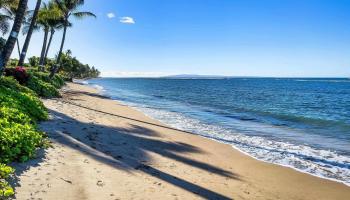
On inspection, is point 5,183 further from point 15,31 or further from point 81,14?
point 81,14

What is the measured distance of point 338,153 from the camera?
14906 millimetres

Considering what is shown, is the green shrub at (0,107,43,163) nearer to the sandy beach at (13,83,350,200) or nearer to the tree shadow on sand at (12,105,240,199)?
the sandy beach at (13,83,350,200)

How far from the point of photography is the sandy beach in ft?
21.6

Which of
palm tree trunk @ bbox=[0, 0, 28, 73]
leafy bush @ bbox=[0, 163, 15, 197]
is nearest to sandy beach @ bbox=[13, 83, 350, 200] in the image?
leafy bush @ bbox=[0, 163, 15, 197]

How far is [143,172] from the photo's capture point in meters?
8.60

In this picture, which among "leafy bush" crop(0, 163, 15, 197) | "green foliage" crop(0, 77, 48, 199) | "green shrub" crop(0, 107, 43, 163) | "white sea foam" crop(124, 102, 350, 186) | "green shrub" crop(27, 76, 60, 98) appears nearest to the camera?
"leafy bush" crop(0, 163, 15, 197)

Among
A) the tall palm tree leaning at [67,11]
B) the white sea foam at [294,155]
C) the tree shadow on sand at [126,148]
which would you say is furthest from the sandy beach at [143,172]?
the tall palm tree leaning at [67,11]

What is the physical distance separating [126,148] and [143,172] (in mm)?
2812

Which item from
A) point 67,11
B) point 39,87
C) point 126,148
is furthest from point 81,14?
point 126,148

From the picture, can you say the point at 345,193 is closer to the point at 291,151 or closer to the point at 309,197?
the point at 309,197

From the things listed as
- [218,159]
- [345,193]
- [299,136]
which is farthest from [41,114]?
[299,136]

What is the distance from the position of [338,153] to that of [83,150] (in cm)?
1075

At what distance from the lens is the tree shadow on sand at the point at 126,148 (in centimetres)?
860

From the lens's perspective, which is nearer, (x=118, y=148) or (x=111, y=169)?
(x=111, y=169)
